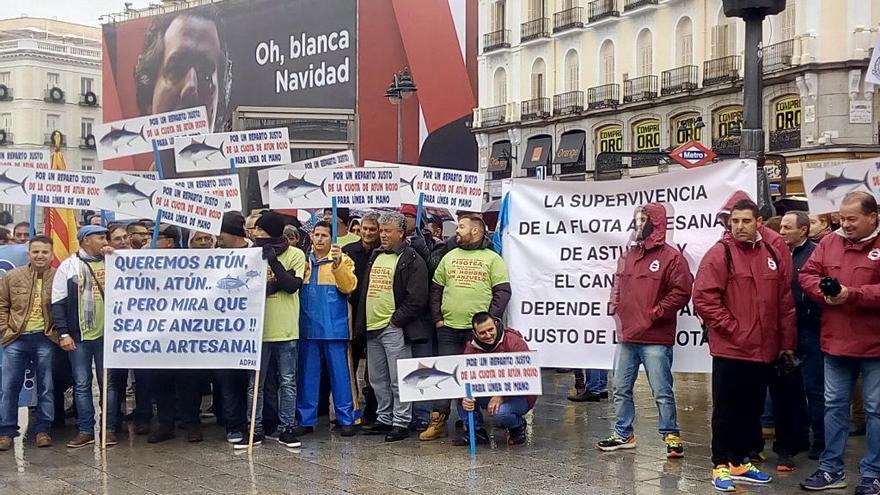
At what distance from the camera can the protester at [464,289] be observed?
858 centimetres

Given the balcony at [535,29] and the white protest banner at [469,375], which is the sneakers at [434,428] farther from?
the balcony at [535,29]

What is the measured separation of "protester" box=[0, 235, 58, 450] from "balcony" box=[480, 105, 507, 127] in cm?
3688

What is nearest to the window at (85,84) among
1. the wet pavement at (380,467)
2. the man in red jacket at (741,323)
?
the wet pavement at (380,467)

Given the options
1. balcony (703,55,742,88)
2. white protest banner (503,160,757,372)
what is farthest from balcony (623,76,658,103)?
white protest banner (503,160,757,372)

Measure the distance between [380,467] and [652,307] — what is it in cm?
226

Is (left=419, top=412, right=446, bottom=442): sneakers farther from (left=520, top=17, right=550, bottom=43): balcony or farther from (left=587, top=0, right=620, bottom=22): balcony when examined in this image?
(left=520, top=17, right=550, bottom=43): balcony

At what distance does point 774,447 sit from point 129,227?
589cm

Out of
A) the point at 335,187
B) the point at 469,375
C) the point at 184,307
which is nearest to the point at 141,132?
the point at 335,187

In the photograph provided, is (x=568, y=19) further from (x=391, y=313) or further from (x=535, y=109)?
(x=391, y=313)

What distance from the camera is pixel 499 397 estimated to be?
27.3ft

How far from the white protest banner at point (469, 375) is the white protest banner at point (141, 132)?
14.3 ft

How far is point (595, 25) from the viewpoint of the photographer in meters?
40.6

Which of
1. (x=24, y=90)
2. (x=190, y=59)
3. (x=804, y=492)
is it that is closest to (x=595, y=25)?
(x=190, y=59)

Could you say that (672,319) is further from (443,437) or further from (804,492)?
(443,437)
